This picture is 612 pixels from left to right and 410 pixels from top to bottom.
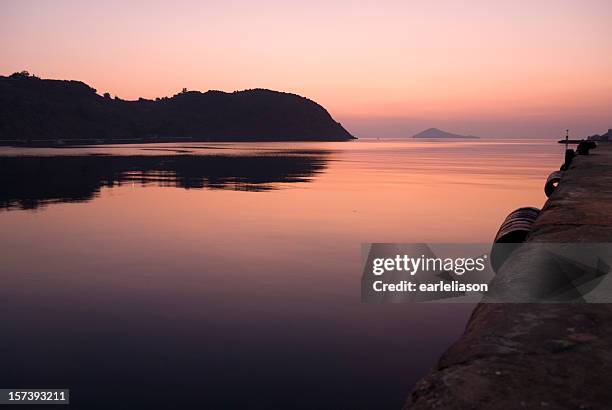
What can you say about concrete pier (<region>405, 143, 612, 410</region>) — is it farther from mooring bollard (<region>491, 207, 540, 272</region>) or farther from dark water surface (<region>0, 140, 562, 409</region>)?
mooring bollard (<region>491, 207, 540, 272</region>)

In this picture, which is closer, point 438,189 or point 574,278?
point 574,278

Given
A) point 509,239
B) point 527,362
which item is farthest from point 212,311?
point 527,362

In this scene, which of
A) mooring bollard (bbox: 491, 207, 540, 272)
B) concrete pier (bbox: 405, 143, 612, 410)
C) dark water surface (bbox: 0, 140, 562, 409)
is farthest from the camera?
mooring bollard (bbox: 491, 207, 540, 272)

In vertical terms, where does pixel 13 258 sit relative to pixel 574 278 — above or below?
below

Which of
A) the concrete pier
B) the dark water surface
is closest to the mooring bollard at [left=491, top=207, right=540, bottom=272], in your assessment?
the dark water surface

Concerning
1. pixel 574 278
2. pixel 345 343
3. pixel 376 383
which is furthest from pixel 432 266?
pixel 574 278

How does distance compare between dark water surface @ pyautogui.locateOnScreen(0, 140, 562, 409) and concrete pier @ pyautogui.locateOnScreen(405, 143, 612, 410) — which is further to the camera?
dark water surface @ pyautogui.locateOnScreen(0, 140, 562, 409)

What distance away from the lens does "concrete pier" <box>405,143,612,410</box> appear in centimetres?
330

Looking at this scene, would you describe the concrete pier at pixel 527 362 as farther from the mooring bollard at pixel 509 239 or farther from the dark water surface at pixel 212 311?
the mooring bollard at pixel 509 239

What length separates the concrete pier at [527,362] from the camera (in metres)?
3.30

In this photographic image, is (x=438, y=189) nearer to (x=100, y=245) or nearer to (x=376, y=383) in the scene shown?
(x=100, y=245)

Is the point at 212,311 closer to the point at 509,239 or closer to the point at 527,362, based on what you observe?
the point at 509,239

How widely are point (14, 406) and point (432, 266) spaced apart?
10524 millimetres

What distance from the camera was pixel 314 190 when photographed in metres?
32.3
